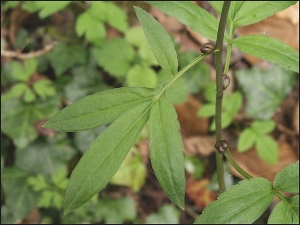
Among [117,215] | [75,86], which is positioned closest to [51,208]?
[117,215]

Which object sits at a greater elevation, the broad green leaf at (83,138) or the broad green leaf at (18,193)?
the broad green leaf at (83,138)

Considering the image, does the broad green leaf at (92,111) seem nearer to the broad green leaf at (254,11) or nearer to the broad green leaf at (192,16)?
the broad green leaf at (192,16)

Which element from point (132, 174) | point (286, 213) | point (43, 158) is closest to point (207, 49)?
point (286, 213)

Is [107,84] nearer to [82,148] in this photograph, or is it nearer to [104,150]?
[82,148]

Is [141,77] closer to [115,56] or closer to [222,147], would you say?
→ [115,56]

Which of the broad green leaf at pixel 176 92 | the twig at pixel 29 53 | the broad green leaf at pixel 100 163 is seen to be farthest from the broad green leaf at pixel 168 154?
the twig at pixel 29 53

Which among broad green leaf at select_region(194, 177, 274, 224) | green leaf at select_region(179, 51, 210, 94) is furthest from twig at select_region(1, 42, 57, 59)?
broad green leaf at select_region(194, 177, 274, 224)
